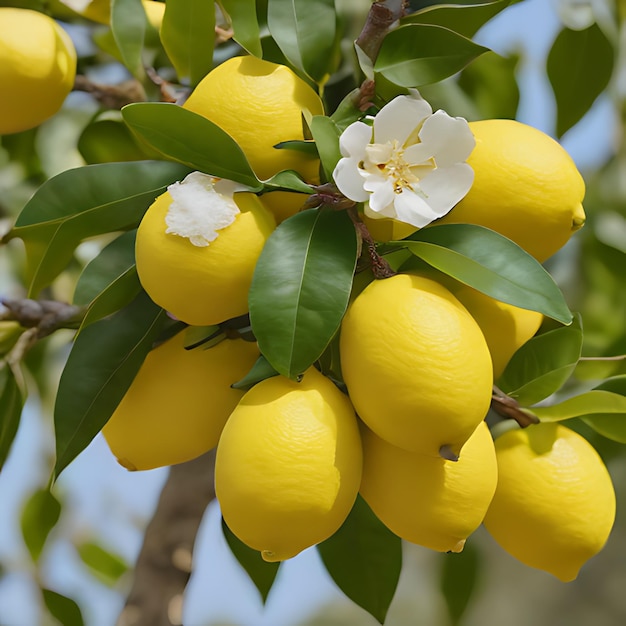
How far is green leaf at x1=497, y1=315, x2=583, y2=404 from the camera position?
1.85ft

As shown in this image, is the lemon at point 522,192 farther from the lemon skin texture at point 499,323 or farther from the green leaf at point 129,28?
the green leaf at point 129,28

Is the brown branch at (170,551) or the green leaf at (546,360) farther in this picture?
the brown branch at (170,551)

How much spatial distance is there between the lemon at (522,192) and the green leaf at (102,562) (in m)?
0.72

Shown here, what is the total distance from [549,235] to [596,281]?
0.30 m

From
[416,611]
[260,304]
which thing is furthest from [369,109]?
[416,611]

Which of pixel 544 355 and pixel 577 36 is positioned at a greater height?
pixel 577 36

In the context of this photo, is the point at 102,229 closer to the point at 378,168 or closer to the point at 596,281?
the point at 378,168

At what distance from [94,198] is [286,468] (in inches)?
8.9

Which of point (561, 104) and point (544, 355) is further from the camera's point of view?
point (561, 104)

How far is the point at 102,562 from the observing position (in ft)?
3.43

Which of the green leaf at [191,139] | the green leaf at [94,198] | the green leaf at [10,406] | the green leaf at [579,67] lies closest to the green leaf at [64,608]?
the green leaf at [10,406]

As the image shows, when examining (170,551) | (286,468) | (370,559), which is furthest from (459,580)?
(286,468)

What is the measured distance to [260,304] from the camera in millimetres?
436

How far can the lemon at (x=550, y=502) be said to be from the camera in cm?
53
